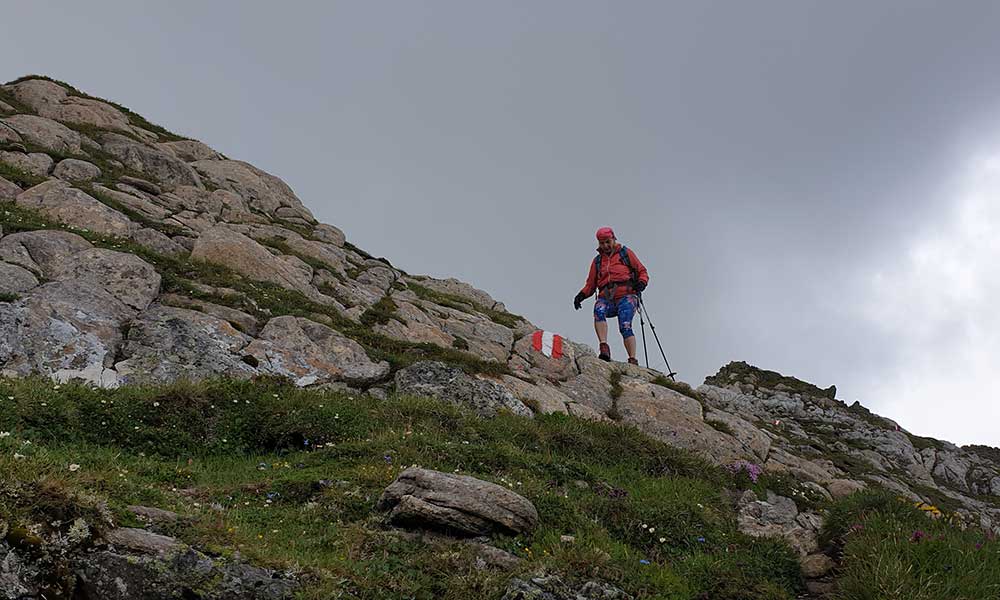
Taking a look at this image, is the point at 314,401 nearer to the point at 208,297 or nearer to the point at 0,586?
the point at 208,297

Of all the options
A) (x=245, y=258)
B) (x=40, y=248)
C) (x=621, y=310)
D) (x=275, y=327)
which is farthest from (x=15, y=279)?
(x=621, y=310)

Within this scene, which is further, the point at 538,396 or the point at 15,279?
the point at 538,396

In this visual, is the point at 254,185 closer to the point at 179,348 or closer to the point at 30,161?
the point at 30,161

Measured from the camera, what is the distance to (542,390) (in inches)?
805

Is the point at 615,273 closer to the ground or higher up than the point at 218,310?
higher up

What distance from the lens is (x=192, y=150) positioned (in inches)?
1828

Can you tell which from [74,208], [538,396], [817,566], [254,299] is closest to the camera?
[817,566]

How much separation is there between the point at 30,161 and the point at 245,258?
12396 millimetres

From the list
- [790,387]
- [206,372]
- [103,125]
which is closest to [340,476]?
[206,372]

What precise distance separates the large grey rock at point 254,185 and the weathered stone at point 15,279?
925 inches

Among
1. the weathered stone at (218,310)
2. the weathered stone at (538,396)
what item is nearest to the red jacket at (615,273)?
the weathered stone at (538,396)

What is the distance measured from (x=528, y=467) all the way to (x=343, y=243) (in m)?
30.8

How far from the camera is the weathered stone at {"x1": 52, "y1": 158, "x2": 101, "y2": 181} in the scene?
29531 millimetres

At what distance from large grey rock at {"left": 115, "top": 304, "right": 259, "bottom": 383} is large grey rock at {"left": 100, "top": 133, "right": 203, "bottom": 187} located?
21416mm
